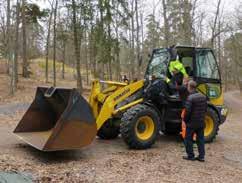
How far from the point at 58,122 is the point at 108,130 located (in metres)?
2.90

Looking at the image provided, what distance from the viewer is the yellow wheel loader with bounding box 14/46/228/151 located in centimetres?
725

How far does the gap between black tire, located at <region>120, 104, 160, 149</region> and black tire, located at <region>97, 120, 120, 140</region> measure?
3.61 ft

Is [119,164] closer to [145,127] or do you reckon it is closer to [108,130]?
[145,127]

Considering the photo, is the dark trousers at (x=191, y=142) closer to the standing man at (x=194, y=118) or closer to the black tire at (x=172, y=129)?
the standing man at (x=194, y=118)

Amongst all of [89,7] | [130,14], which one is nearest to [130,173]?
[89,7]

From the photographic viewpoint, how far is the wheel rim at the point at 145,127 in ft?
28.6

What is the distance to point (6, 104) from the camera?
17.7 meters

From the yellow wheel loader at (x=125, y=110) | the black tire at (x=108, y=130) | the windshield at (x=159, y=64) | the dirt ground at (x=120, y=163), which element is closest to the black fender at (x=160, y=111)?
the yellow wheel loader at (x=125, y=110)

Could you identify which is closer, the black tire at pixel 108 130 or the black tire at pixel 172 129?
the black tire at pixel 108 130

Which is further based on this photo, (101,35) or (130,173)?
(101,35)

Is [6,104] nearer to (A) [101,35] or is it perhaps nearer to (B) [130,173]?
(A) [101,35]

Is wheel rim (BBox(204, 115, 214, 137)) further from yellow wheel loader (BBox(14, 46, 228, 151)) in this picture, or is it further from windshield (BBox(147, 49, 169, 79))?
windshield (BBox(147, 49, 169, 79))

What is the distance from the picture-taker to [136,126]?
8570 millimetres

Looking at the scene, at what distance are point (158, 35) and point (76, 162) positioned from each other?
4063 cm
